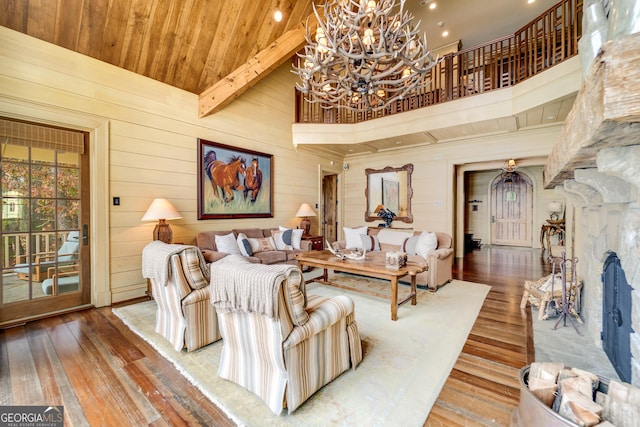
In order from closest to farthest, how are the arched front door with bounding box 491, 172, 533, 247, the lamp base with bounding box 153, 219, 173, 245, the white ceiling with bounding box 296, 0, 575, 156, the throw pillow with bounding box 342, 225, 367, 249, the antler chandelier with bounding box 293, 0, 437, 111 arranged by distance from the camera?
the antler chandelier with bounding box 293, 0, 437, 111 < the lamp base with bounding box 153, 219, 173, 245 < the white ceiling with bounding box 296, 0, 575, 156 < the throw pillow with bounding box 342, 225, 367, 249 < the arched front door with bounding box 491, 172, 533, 247

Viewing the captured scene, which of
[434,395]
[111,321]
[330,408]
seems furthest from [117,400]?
[434,395]

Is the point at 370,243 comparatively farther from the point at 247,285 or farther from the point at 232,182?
the point at 247,285

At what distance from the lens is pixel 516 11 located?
221 inches

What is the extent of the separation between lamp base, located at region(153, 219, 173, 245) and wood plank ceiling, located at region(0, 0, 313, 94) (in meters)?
2.18

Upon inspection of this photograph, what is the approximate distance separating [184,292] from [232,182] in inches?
121

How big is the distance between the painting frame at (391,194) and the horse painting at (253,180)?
3.36 meters

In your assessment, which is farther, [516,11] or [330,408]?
[516,11]

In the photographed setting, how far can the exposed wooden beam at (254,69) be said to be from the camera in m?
4.23

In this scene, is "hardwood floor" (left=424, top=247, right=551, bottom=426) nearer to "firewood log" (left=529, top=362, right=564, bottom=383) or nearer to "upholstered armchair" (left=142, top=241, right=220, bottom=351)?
"firewood log" (left=529, top=362, right=564, bottom=383)

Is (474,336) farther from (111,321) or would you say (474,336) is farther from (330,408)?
(111,321)

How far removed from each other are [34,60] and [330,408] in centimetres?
460

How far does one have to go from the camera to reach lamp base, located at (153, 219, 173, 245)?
12.2ft

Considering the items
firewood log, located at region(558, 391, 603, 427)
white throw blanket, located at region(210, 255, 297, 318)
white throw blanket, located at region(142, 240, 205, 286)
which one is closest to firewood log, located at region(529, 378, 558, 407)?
firewood log, located at region(558, 391, 603, 427)

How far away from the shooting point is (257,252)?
472cm
